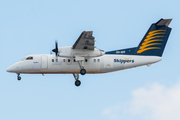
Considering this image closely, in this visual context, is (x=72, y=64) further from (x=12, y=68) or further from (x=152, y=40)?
(x=152, y=40)

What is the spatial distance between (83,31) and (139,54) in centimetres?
575

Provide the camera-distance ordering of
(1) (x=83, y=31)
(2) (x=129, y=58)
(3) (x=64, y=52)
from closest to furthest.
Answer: (1) (x=83, y=31)
(3) (x=64, y=52)
(2) (x=129, y=58)

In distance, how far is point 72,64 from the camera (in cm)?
2584

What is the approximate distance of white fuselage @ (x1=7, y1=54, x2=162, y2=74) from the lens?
25.9 m

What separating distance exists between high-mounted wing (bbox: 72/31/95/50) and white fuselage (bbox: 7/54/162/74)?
1.38 m

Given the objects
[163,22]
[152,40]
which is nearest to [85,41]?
[152,40]

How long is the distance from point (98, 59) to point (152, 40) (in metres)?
4.44

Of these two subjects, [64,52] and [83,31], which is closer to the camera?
[83,31]

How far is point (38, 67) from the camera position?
85.1 feet

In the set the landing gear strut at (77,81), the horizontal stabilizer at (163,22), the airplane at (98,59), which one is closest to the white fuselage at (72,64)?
the airplane at (98,59)

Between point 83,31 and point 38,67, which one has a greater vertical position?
point 83,31

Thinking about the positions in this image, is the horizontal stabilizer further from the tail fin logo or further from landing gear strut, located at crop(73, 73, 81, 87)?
landing gear strut, located at crop(73, 73, 81, 87)

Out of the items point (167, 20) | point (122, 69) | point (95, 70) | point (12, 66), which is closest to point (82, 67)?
point (95, 70)

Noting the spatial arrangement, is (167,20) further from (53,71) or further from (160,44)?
(53,71)
